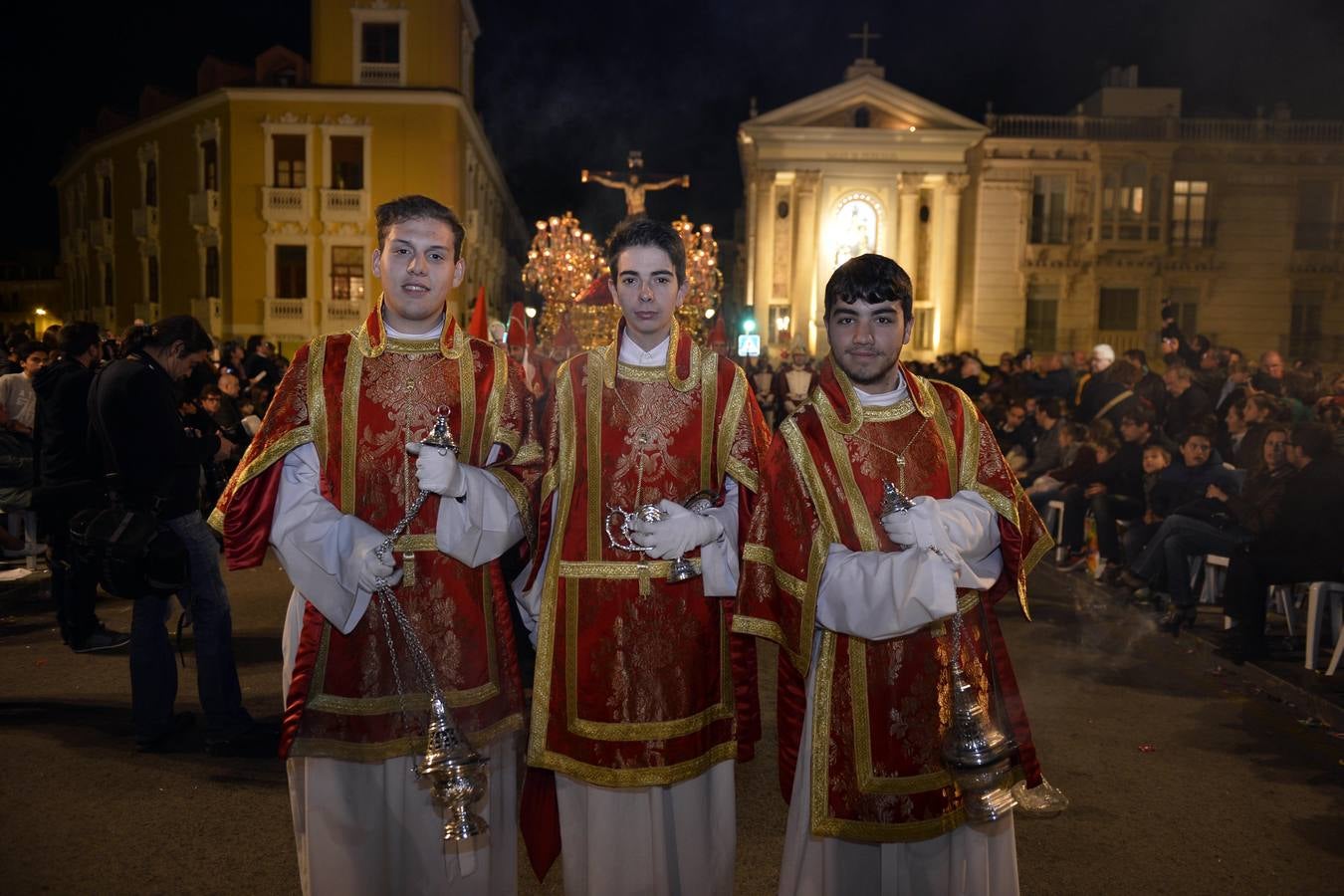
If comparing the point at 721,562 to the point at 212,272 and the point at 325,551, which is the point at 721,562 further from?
the point at 212,272

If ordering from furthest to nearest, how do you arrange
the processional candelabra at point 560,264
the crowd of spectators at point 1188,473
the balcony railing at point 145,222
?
1. the balcony railing at point 145,222
2. the processional candelabra at point 560,264
3. the crowd of spectators at point 1188,473

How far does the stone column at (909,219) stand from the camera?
43500 mm

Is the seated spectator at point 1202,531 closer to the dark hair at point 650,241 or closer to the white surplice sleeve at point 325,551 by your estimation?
the dark hair at point 650,241

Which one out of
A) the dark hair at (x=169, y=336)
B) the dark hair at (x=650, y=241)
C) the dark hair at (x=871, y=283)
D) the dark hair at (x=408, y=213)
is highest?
the dark hair at (x=408, y=213)

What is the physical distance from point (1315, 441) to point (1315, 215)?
36.9m

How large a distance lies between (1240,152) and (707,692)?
4195 cm

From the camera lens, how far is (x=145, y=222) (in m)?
35.3

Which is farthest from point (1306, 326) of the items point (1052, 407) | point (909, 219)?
point (1052, 407)

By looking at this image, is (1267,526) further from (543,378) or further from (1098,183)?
(1098,183)

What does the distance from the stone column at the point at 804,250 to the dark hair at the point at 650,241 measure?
40.2m

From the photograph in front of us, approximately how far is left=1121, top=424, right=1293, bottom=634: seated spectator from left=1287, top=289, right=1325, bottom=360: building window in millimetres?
34827

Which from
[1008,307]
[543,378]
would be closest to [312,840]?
[543,378]

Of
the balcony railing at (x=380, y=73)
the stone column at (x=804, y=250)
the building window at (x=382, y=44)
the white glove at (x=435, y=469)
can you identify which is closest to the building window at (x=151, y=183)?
the balcony railing at (x=380, y=73)

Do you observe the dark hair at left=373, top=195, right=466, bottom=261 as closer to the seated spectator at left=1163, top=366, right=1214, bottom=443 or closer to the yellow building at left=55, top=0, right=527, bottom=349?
the seated spectator at left=1163, top=366, right=1214, bottom=443
